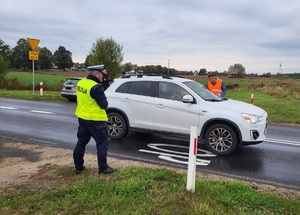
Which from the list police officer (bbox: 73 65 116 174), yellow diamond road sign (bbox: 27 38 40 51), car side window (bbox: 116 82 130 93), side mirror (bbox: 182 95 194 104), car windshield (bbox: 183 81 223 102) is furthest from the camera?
yellow diamond road sign (bbox: 27 38 40 51)

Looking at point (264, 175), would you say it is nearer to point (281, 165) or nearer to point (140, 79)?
point (281, 165)

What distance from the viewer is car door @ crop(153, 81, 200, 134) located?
23.8 ft

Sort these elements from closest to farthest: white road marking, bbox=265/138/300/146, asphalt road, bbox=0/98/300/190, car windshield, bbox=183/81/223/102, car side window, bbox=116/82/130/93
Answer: asphalt road, bbox=0/98/300/190 < car windshield, bbox=183/81/223/102 < car side window, bbox=116/82/130/93 < white road marking, bbox=265/138/300/146

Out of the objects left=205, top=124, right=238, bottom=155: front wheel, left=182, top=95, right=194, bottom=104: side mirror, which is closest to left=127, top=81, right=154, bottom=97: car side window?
left=182, top=95, right=194, bottom=104: side mirror

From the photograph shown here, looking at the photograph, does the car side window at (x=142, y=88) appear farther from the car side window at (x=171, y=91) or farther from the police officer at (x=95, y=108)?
the police officer at (x=95, y=108)

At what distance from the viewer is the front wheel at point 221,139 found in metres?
6.88

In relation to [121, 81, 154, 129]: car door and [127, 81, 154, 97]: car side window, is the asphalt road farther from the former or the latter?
[127, 81, 154, 97]: car side window

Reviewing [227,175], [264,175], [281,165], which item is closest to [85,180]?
[227,175]

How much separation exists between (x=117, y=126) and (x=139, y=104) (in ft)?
3.07

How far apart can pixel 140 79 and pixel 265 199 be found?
16.6 ft

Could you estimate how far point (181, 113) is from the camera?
737 centimetres

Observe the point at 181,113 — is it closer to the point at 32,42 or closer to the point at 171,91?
Answer: the point at 171,91

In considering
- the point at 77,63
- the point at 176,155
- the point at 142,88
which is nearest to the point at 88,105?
the point at 176,155

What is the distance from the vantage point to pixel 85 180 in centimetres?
475
